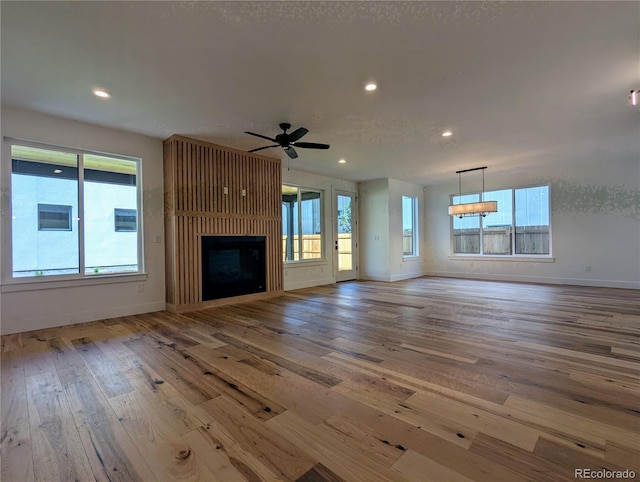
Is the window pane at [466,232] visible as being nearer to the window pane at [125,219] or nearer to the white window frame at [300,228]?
the white window frame at [300,228]

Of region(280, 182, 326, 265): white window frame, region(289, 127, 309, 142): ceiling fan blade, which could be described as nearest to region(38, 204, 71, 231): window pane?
region(289, 127, 309, 142): ceiling fan blade

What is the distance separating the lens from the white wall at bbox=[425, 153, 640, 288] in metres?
6.37

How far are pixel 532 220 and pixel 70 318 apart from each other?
9.41 m

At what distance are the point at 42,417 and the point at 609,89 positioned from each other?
19.3 feet

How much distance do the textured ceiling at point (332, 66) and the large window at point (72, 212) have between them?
671mm

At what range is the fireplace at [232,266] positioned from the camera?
17.1 feet

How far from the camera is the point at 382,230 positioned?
8.15m

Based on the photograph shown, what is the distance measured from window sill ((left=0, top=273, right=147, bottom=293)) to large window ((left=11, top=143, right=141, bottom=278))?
0.10 meters

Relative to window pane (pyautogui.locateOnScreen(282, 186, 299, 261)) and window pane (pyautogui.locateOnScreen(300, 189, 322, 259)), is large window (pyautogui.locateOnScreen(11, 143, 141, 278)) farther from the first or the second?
window pane (pyautogui.locateOnScreen(300, 189, 322, 259))

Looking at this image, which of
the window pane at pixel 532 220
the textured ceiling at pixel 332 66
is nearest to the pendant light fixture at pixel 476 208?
the window pane at pixel 532 220

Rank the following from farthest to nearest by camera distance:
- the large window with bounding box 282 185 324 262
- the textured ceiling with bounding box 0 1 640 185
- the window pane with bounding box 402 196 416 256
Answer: the window pane with bounding box 402 196 416 256 < the large window with bounding box 282 185 324 262 < the textured ceiling with bounding box 0 1 640 185

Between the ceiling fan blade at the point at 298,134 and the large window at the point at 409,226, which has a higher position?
the ceiling fan blade at the point at 298,134

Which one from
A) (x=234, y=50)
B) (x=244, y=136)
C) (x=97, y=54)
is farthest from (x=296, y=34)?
(x=244, y=136)

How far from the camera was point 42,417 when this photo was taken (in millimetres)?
1904
